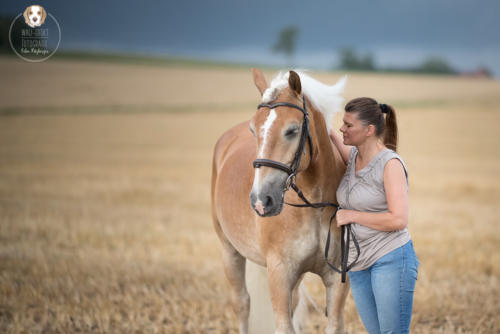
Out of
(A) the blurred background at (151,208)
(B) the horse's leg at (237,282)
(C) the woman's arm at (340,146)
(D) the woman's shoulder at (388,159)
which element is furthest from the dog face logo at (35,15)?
(D) the woman's shoulder at (388,159)

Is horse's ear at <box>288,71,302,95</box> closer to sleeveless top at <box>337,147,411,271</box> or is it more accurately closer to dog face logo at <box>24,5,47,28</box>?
sleeveless top at <box>337,147,411,271</box>

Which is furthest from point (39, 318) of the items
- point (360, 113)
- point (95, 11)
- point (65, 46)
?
point (95, 11)

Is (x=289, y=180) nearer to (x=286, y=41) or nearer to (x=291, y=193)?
(x=291, y=193)

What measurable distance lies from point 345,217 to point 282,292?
2.39ft

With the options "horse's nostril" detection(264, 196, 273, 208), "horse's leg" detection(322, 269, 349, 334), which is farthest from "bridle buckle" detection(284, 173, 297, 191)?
"horse's leg" detection(322, 269, 349, 334)

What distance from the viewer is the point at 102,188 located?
13719 mm

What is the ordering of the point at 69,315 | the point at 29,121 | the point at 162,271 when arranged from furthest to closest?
the point at 29,121, the point at 162,271, the point at 69,315

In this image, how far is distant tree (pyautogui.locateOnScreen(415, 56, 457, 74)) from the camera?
7169cm

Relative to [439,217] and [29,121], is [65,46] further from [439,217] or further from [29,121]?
[439,217]

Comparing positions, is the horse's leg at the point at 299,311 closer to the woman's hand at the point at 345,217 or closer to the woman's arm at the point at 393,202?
the woman's hand at the point at 345,217

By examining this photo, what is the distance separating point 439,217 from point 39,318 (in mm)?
8115

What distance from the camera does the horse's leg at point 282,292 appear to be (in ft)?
11.2

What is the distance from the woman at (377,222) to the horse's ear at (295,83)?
1.06ft

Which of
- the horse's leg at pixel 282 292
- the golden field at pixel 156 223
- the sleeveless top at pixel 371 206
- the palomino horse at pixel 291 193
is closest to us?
the palomino horse at pixel 291 193
